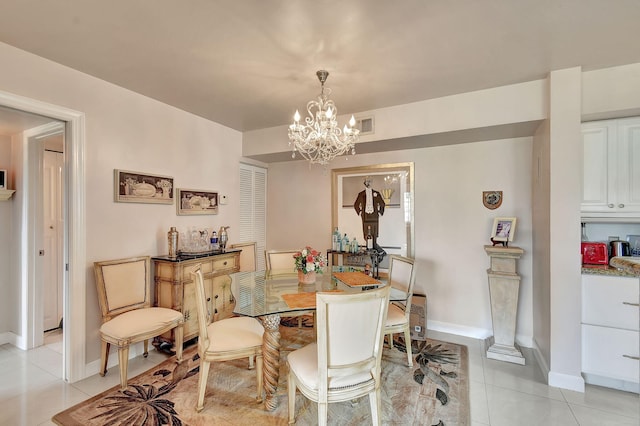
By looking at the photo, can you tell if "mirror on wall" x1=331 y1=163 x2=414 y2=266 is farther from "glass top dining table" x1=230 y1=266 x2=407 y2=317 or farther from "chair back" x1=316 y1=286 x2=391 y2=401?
"chair back" x1=316 y1=286 x2=391 y2=401

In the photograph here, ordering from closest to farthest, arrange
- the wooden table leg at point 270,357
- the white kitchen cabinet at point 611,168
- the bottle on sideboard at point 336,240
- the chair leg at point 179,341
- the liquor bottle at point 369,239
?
1. the wooden table leg at point 270,357
2. the white kitchen cabinet at point 611,168
3. the chair leg at point 179,341
4. the liquor bottle at point 369,239
5. the bottle on sideboard at point 336,240

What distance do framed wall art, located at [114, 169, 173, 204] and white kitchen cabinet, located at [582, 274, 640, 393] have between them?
13.4 ft

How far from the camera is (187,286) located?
2.97 meters

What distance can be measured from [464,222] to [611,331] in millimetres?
1561

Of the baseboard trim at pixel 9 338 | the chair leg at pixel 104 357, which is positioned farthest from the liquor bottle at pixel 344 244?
the baseboard trim at pixel 9 338

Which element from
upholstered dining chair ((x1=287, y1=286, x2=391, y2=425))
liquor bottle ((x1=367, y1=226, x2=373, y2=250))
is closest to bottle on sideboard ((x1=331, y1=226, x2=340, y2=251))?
liquor bottle ((x1=367, y1=226, x2=373, y2=250))

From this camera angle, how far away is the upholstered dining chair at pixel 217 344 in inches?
79.7

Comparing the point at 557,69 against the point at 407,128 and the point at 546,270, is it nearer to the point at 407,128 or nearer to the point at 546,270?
the point at 407,128

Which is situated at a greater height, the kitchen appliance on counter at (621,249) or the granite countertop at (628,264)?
the kitchen appliance on counter at (621,249)

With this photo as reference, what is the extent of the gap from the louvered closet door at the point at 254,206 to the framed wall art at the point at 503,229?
328 cm

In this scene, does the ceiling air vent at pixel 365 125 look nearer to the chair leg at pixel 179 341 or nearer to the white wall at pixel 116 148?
the white wall at pixel 116 148

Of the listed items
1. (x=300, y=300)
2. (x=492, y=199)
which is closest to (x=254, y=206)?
(x=300, y=300)

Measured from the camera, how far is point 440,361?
9.18ft

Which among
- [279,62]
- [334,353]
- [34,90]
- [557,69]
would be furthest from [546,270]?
[34,90]
